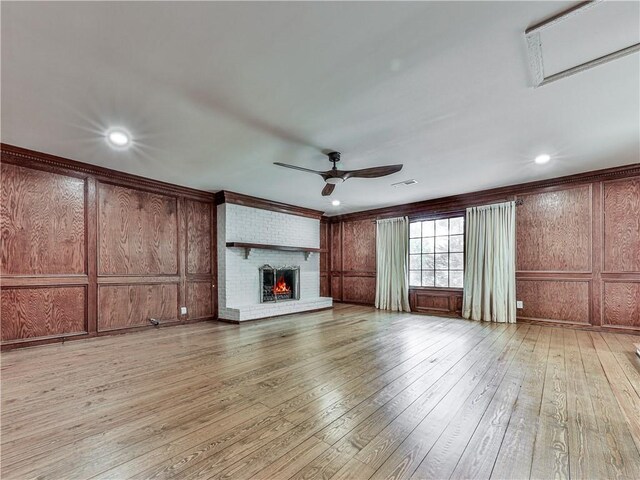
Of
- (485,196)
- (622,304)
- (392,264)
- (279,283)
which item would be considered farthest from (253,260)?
(622,304)

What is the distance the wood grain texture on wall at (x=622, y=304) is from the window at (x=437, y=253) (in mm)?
2172

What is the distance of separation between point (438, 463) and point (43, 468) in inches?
80.7

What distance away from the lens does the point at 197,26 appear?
1719 mm

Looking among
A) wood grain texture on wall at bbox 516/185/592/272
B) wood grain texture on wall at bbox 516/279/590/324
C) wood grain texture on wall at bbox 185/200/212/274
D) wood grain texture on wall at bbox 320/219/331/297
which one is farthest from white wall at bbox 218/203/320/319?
wood grain texture on wall at bbox 516/185/592/272

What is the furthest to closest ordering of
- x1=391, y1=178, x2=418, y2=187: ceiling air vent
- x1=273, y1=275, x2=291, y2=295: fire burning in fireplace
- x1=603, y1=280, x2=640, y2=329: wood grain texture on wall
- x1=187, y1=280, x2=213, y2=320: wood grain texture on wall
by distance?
x1=273, y1=275, x2=291, y2=295: fire burning in fireplace < x1=187, y1=280, x2=213, y2=320: wood grain texture on wall < x1=391, y1=178, x2=418, y2=187: ceiling air vent < x1=603, y1=280, x2=640, y2=329: wood grain texture on wall

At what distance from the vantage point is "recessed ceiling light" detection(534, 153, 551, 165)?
385 cm

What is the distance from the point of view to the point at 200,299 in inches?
216

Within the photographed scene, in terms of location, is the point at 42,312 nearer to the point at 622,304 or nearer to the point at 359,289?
the point at 359,289

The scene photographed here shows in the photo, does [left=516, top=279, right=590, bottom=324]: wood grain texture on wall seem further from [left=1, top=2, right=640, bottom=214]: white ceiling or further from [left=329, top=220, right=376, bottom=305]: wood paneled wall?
[left=329, top=220, right=376, bottom=305]: wood paneled wall

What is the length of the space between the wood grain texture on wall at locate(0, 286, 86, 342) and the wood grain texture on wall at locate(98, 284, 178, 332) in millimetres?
261

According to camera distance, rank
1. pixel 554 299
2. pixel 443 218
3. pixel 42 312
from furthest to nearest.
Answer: pixel 443 218
pixel 554 299
pixel 42 312

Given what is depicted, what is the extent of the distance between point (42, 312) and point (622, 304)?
8159 mm

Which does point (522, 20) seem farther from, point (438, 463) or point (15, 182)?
point (15, 182)

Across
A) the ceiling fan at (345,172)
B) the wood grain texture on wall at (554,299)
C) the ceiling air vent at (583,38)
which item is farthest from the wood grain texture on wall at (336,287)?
the ceiling air vent at (583,38)
